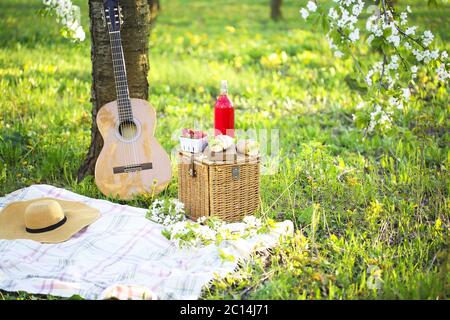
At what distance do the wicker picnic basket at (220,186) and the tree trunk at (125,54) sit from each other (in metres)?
0.90

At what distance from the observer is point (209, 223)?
4551 millimetres

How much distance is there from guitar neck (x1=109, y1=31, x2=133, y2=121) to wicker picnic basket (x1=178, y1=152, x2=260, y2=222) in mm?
651

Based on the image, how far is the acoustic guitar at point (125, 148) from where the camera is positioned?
5160mm

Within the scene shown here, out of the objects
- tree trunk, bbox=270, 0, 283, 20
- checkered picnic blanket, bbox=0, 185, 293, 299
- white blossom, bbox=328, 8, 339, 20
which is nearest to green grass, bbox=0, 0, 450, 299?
checkered picnic blanket, bbox=0, 185, 293, 299

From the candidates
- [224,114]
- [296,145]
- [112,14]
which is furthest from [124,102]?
[296,145]

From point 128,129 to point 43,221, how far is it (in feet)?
3.49

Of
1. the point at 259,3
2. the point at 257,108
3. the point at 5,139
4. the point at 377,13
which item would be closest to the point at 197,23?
the point at 259,3

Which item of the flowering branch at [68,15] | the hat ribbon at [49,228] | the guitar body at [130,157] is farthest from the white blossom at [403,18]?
the hat ribbon at [49,228]

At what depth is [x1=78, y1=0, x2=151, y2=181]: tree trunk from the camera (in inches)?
208

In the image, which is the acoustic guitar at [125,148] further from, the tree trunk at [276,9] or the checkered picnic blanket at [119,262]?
the tree trunk at [276,9]

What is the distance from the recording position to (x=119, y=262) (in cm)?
422

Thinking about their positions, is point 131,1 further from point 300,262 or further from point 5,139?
point 300,262

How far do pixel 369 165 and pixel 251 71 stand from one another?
3328mm

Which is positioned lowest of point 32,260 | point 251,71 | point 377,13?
point 32,260
